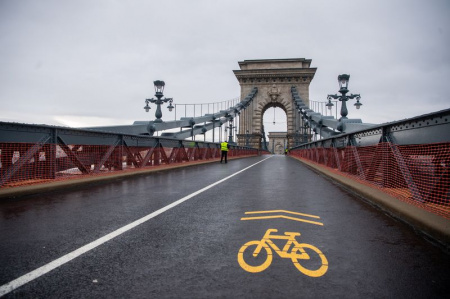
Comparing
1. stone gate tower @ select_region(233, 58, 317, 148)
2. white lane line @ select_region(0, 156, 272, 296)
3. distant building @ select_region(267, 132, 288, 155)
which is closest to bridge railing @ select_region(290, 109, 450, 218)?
white lane line @ select_region(0, 156, 272, 296)

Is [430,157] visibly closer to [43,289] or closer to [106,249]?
[106,249]

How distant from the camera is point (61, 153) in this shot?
27.3ft

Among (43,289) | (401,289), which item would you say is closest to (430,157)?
(401,289)

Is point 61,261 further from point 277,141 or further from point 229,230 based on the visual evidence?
point 277,141

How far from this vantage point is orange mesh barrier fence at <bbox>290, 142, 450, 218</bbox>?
173 inches

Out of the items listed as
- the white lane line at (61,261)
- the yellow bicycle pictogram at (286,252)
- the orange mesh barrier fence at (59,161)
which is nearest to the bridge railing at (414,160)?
the yellow bicycle pictogram at (286,252)

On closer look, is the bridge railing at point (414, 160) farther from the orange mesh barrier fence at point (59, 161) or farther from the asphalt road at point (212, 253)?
the orange mesh barrier fence at point (59, 161)

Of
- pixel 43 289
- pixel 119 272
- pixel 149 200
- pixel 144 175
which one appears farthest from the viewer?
pixel 144 175

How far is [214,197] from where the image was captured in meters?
6.23

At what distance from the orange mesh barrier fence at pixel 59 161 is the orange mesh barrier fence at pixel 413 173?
8.18m

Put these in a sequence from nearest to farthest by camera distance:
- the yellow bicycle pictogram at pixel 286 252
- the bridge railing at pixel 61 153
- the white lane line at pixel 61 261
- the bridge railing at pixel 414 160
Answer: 1. the white lane line at pixel 61 261
2. the yellow bicycle pictogram at pixel 286 252
3. the bridge railing at pixel 414 160
4. the bridge railing at pixel 61 153

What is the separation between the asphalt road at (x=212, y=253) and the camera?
2.19 metres

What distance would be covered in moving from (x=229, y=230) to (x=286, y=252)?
0.97m

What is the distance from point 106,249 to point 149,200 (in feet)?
9.45
